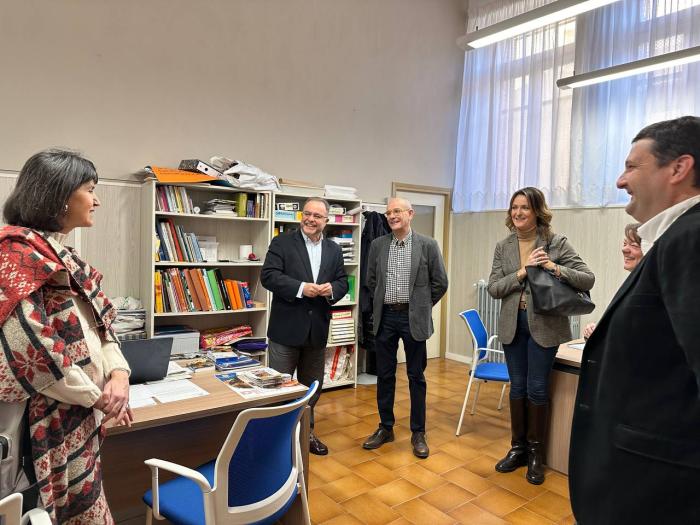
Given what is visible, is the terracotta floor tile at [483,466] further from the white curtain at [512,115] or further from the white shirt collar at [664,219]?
the white curtain at [512,115]

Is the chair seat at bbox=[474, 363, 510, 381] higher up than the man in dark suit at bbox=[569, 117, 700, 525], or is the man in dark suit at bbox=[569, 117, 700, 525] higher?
the man in dark suit at bbox=[569, 117, 700, 525]

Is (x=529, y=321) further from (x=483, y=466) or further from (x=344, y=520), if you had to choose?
(x=344, y=520)

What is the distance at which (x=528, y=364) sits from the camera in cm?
288

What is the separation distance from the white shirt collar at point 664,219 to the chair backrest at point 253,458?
1.10 m

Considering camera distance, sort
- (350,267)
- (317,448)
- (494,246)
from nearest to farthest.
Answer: (317,448)
(350,267)
(494,246)

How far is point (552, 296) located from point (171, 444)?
2055 millimetres

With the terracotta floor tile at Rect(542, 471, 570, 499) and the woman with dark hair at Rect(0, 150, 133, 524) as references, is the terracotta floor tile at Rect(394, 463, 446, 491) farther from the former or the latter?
the woman with dark hair at Rect(0, 150, 133, 524)

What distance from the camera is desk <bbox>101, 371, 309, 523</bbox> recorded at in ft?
6.21

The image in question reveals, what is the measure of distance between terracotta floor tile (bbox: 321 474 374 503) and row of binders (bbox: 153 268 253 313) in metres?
1.74

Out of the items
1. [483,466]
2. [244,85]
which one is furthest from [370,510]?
[244,85]

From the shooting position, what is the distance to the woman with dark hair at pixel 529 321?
9.07 ft

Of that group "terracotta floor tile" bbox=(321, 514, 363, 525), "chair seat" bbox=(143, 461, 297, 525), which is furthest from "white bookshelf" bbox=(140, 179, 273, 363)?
"chair seat" bbox=(143, 461, 297, 525)

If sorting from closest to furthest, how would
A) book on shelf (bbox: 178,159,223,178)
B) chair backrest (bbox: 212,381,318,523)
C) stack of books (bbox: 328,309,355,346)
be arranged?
1. chair backrest (bbox: 212,381,318,523)
2. book on shelf (bbox: 178,159,223,178)
3. stack of books (bbox: 328,309,355,346)

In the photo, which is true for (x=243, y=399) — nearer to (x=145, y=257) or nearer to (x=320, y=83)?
(x=145, y=257)
